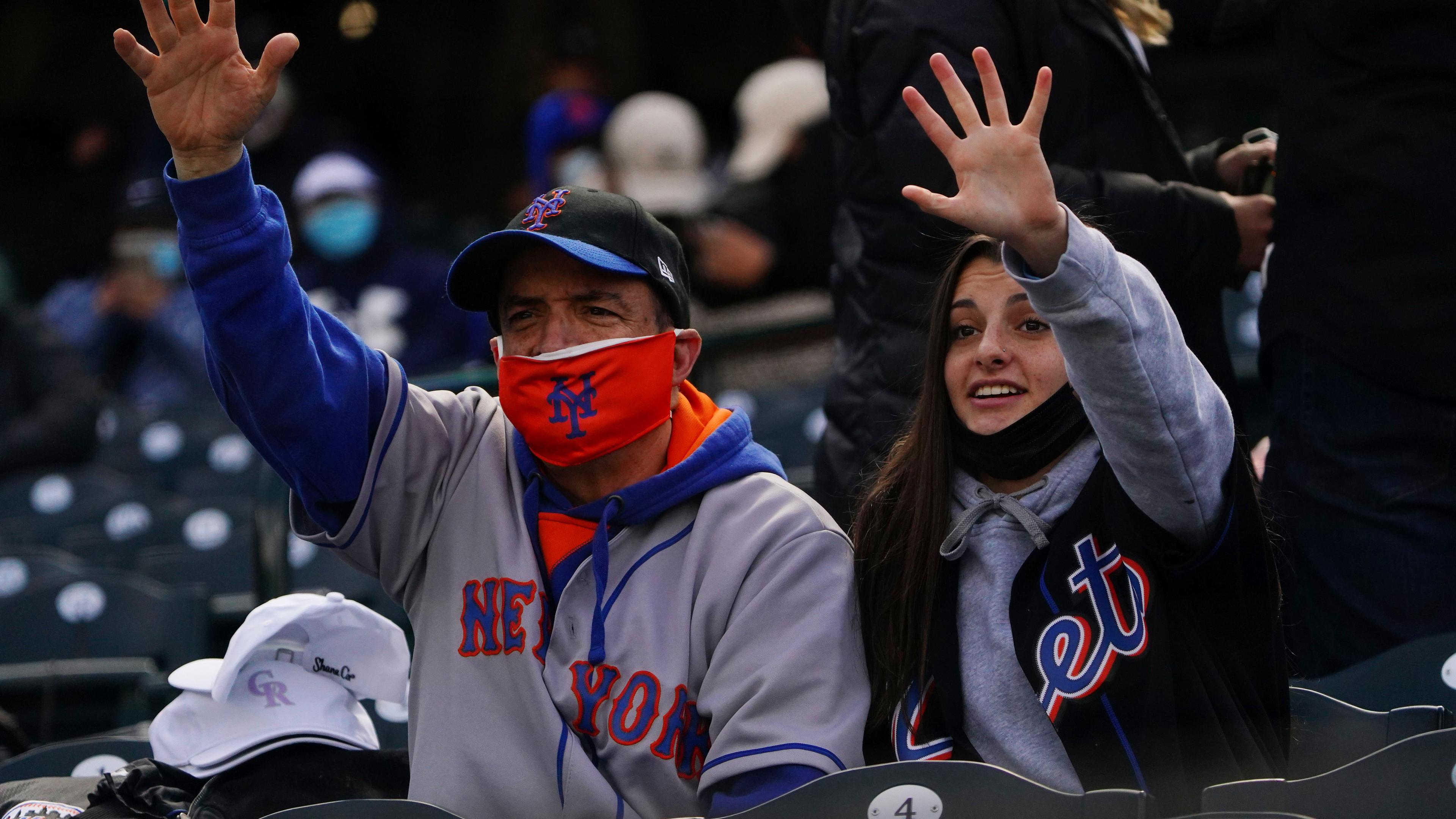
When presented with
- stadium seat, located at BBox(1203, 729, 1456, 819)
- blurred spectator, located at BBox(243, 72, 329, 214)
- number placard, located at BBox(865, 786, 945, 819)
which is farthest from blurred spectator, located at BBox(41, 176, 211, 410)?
stadium seat, located at BBox(1203, 729, 1456, 819)

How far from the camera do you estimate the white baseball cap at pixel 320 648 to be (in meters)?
2.40

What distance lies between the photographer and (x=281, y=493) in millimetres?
3518

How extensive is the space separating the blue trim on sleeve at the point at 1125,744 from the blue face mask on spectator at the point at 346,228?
5.13m

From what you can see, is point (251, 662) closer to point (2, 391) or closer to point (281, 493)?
point (281, 493)

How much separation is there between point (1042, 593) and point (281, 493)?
2011 mm

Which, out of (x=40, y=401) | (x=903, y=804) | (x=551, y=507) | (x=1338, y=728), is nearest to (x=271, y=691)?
(x=551, y=507)

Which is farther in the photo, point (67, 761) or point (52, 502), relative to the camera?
point (52, 502)

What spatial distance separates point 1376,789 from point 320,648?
5.18 ft

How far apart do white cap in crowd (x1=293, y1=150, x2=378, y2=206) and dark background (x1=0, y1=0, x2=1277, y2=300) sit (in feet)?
10.4

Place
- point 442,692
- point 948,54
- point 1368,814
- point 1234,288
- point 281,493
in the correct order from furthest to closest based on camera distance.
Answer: point 281,493
point 1234,288
point 948,54
point 442,692
point 1368,814

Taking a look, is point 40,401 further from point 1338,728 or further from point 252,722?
point 1338,728

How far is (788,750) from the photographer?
2090 millimetres

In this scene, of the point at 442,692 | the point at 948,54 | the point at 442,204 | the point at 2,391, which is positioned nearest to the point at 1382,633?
the point at 948,54

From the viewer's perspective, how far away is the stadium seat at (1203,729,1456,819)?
1724mm
